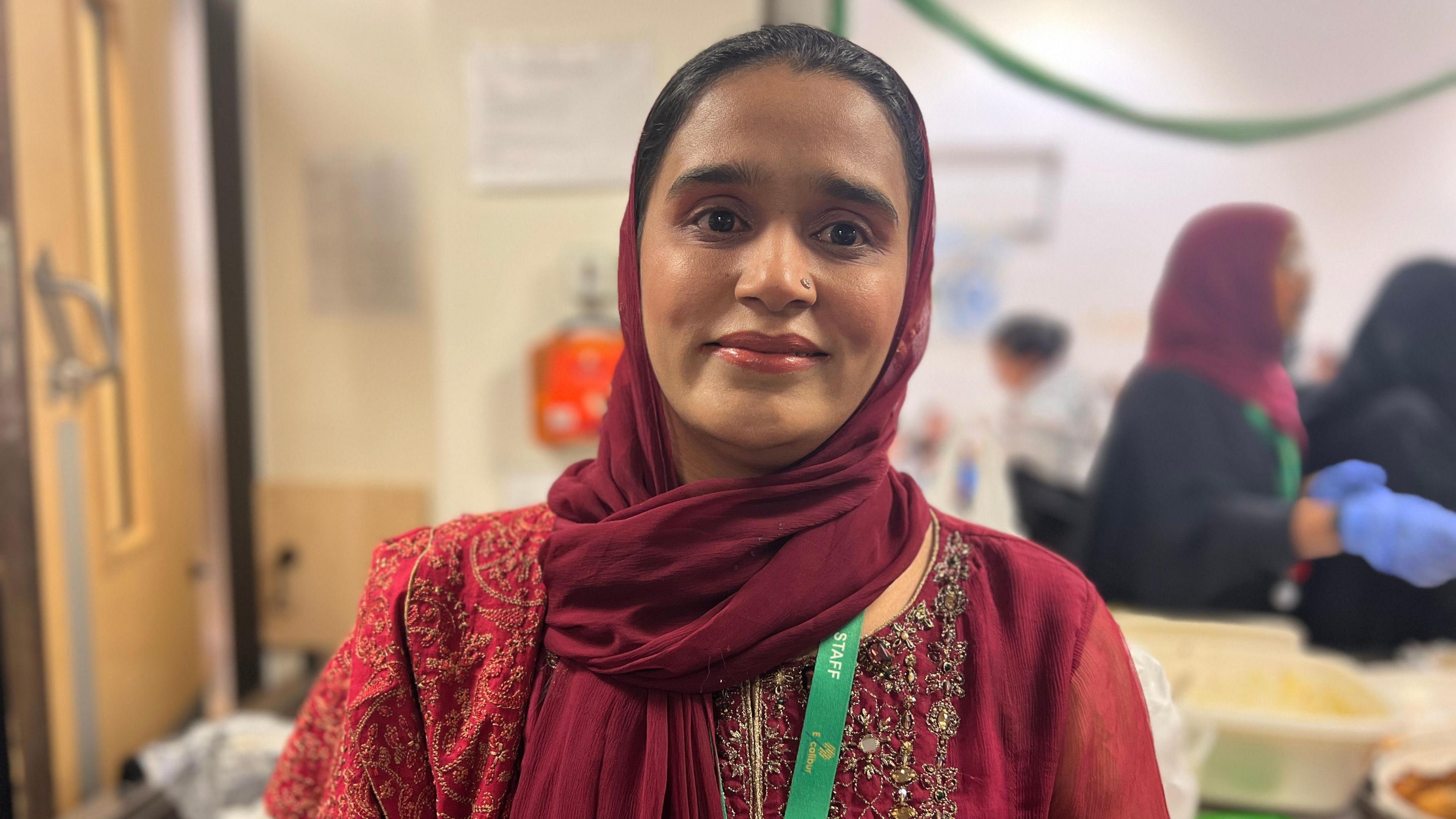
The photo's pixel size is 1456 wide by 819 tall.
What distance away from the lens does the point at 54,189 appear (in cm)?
139

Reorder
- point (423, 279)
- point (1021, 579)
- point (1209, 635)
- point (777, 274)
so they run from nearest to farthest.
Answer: point (777, 274)
point (1021, 579)
point (1209, 635)
point (423, 279)

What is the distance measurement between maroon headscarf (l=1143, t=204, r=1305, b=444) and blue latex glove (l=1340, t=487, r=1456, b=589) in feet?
0.49

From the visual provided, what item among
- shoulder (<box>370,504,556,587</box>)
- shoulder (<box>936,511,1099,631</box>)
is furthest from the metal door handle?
shoulder (<box>936,511,1099,631</box>)

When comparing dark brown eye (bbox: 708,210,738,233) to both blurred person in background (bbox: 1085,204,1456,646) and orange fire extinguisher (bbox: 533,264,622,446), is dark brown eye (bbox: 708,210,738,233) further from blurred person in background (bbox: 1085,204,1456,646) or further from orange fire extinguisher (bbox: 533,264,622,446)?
blurred person in background (bbox: 1085,204,1456,646)

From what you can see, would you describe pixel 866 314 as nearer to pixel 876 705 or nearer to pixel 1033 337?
pixel 876 705

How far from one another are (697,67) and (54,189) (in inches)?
55.2

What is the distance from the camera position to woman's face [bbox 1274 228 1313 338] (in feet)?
4.50

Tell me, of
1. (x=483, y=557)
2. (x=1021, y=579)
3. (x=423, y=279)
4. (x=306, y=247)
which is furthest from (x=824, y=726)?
(x=306, y=247)

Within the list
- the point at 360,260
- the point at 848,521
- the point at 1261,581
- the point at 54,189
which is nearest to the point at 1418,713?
the point at 1261,581

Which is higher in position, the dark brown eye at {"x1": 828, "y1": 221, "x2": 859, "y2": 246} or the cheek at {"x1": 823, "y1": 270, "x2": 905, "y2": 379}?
the dark brown eye at {"x1": 828, "y1": 221, "x2": 859, "y2": 246}

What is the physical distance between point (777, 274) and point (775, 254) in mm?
16

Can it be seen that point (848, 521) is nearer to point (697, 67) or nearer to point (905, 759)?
point (905, 759)

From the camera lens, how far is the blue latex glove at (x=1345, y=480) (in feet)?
4.23

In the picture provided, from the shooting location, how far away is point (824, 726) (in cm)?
58
